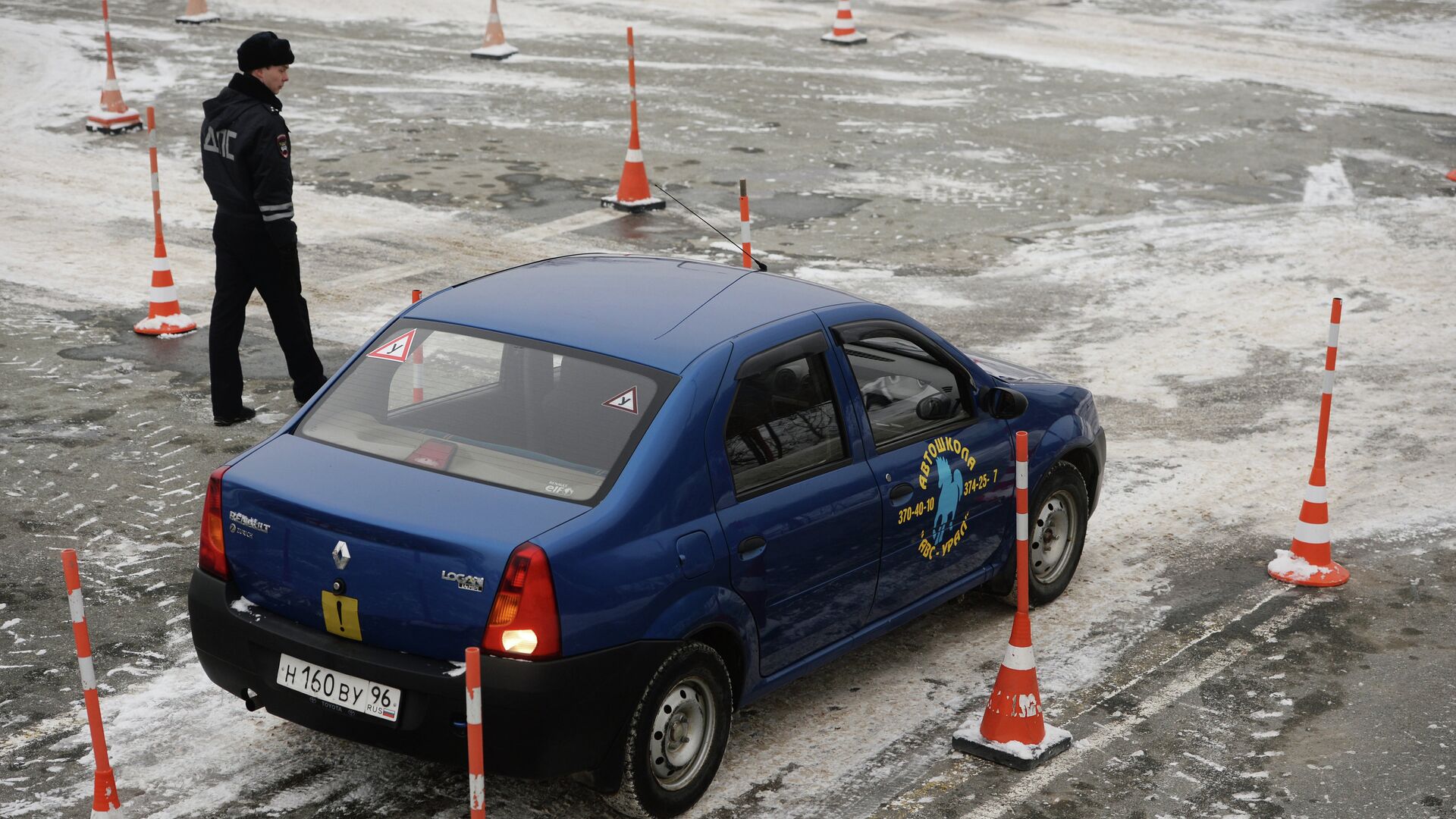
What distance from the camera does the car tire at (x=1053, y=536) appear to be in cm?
709

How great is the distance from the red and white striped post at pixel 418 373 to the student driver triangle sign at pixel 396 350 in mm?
29

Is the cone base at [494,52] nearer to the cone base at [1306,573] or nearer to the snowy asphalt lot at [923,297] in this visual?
the snowy asphalt lot at [923,297]

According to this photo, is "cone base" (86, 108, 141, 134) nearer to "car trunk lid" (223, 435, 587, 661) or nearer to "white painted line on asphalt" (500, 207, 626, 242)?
"white painted line on asphalt" (500, 207, 626, 242)

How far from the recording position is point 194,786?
18.0 ft

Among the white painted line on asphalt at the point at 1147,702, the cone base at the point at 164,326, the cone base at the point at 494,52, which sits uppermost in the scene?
the cone base at the point at 494,52

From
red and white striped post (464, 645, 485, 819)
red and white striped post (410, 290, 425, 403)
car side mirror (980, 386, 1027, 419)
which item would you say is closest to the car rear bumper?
red and white striped post (464, 645, 485, 819)

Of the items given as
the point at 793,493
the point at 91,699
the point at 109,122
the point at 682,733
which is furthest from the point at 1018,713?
the point at 109,122

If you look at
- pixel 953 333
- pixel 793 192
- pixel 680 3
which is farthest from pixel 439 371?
pixel 680 3

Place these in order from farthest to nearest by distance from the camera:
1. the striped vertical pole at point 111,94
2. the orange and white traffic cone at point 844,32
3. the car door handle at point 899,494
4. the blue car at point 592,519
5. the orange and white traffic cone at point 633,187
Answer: the orange and white traffic cone at point 844,32
the striped vertical pole at point 111,94
the orange and white traffic cone at point 633,187
the car door handle at point 899,494
the blue car at point 592,519

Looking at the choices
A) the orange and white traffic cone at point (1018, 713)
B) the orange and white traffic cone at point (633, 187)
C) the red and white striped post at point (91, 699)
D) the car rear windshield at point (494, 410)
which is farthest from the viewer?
the orange and white traffic cone at point (633, 187)

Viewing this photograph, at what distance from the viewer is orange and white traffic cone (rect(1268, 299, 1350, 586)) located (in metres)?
7.64

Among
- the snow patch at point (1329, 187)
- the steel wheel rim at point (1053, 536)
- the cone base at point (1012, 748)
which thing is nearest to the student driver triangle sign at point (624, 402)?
the cone base at point (1012, 748)

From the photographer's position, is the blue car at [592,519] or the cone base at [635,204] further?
the cone base at [635,204]

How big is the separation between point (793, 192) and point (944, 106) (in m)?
4.72
